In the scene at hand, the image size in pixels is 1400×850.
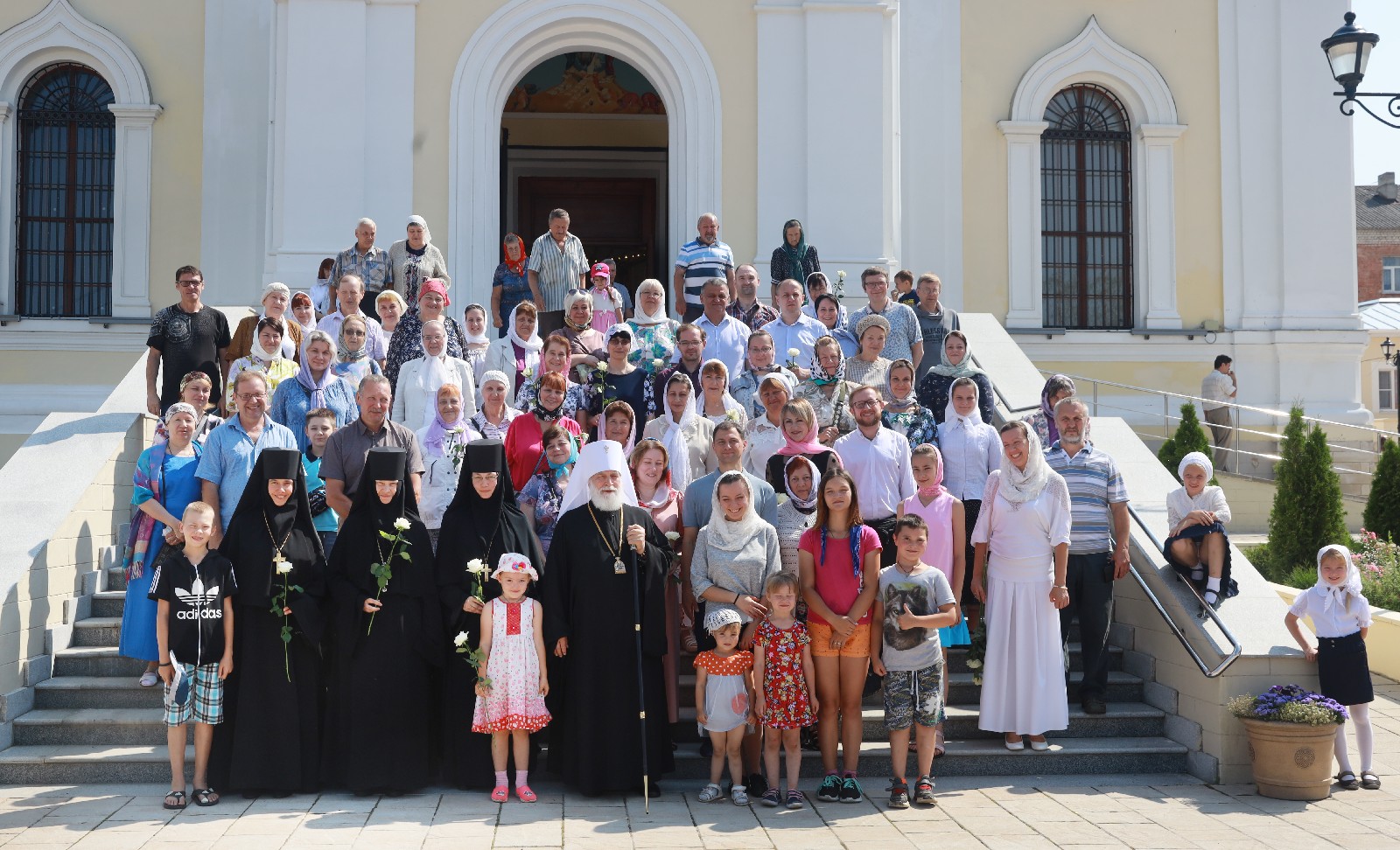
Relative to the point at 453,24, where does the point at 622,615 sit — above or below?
below

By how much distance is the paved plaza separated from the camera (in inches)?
252

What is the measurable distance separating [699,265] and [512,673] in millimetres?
5538

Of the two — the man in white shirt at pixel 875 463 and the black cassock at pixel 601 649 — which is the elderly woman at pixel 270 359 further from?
the man in white shirt at pixel 875 463

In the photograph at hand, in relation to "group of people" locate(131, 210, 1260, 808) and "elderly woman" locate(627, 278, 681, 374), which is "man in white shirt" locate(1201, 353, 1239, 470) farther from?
"elderly woman" locate(627, 278, 681, 374)

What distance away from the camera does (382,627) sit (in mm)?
7391

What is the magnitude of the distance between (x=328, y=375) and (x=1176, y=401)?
11.8m

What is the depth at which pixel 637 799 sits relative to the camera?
7.21 metres

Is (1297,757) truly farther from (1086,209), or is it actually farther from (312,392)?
(1086,209)

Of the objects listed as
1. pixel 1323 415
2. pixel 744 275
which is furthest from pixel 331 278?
pixel 1323 415

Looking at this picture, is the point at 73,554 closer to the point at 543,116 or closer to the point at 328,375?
the point at 328,375

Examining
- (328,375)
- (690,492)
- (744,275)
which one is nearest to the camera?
(690,492)

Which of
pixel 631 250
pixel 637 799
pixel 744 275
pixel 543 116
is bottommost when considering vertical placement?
pixel 637 799

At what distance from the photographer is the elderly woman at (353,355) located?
9.61 meters

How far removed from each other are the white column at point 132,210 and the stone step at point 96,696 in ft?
30.8
